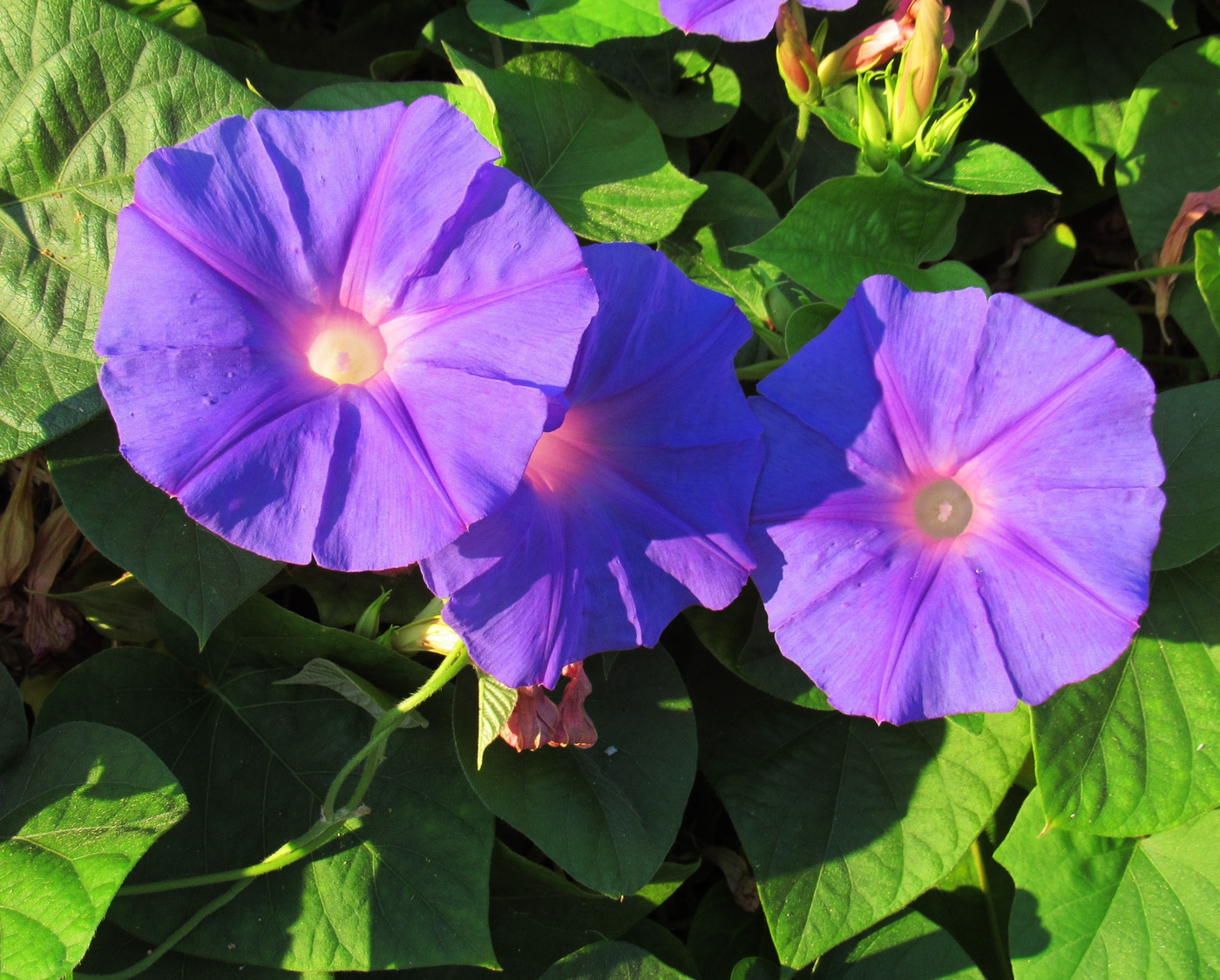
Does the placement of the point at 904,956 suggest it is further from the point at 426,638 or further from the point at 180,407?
the point at 180,407

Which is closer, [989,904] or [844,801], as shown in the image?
[844,801]

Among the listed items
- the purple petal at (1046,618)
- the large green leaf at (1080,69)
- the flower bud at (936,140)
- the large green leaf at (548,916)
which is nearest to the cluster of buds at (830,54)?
the flower bud at (936,140)

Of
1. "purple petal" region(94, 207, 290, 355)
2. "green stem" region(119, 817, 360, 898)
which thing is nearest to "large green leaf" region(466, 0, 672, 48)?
"purple petal" region(94, 207, 290, 355)

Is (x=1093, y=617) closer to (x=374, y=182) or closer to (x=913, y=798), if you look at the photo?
(x=913, y=798)

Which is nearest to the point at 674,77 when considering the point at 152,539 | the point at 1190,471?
the point at 1190,471

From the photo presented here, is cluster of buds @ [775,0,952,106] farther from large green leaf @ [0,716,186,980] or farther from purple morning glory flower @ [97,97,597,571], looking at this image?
large green leaf @ [0,716,186,980]
